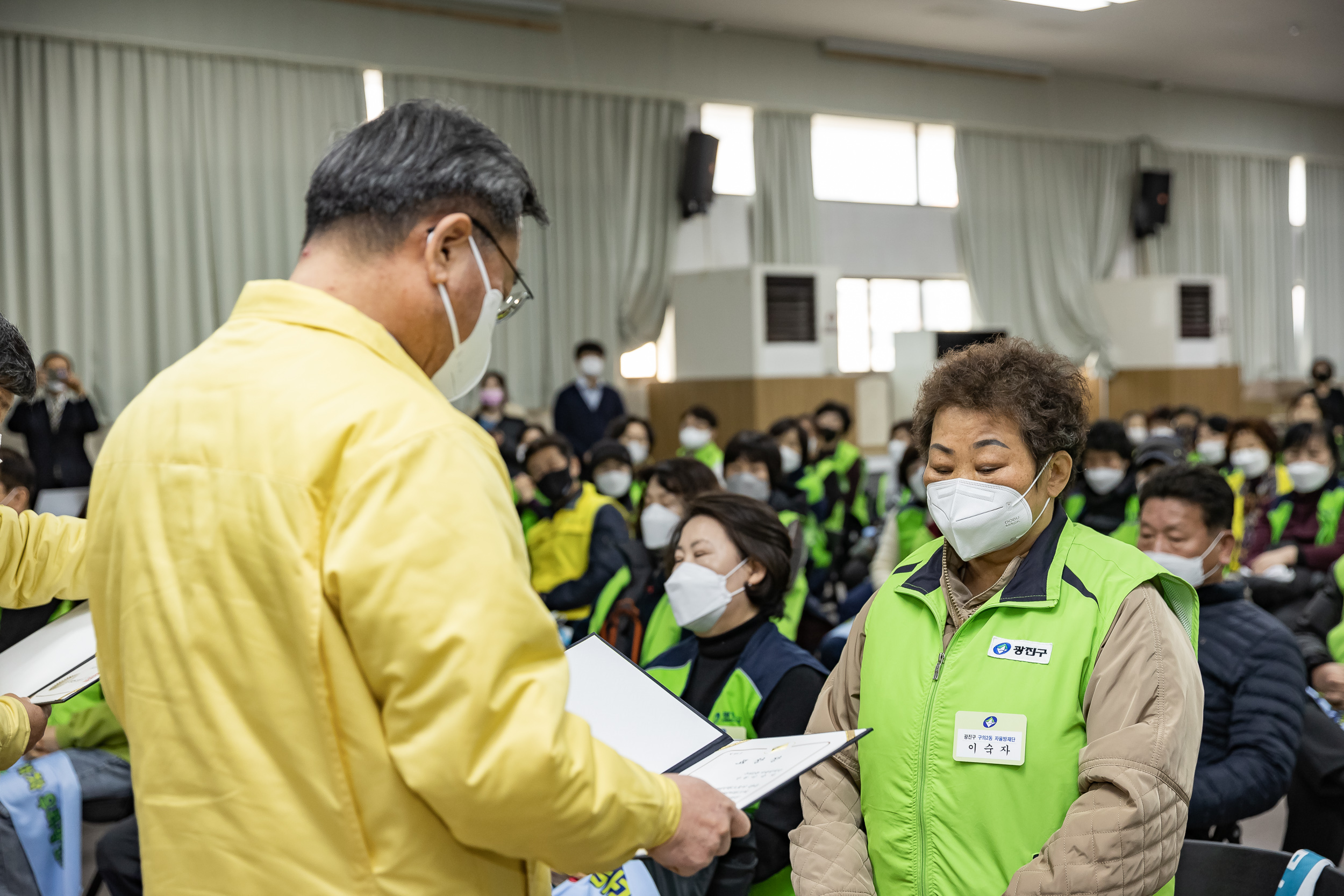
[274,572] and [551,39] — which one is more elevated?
[551,39]

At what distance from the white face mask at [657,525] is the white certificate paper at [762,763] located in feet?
8.61

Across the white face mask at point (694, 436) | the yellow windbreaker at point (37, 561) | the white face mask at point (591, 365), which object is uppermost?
the white face mask at point (591, 365)

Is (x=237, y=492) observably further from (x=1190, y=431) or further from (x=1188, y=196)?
(x=1188, y=196)

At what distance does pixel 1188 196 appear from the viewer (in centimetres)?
1416

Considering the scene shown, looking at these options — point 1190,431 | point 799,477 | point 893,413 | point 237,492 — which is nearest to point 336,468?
point 237,492

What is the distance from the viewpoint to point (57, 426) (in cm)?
796

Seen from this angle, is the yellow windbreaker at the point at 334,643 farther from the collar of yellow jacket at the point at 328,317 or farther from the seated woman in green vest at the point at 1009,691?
the seated woman in green vest at the point at 1009,691

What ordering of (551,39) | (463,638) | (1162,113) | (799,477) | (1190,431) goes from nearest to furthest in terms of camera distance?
1. (463,638)
2. (799,477)
3. (1190,431)
4. (551,39)
5. (1162,113)

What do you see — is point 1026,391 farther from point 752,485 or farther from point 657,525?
point 752,485

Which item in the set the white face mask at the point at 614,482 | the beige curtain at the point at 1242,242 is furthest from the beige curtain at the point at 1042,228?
the white face mask at the point at 614,482

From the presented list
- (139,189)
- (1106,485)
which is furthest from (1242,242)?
(139,189)

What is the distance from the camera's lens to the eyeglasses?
117 cm

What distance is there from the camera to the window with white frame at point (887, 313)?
1215 cm

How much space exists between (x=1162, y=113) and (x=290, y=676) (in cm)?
1497
